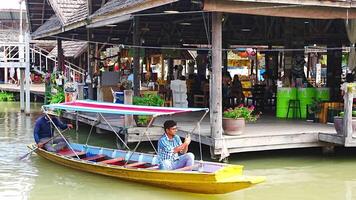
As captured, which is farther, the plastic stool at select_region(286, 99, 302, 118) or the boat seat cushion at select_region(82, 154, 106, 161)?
the plastic stool at select_region(286, 99, 302, 118)

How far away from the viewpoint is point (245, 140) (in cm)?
1030

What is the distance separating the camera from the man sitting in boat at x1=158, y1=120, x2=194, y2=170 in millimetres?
8695

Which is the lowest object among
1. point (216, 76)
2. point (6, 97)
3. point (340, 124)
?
point (6, 97)

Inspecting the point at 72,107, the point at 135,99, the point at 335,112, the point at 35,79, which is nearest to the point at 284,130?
the point at 335,112

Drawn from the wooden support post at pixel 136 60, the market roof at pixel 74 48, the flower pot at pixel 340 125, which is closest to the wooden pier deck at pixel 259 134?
the flower pot at pixel 340 125

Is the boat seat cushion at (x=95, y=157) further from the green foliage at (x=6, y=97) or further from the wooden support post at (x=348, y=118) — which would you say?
the green foliage at (x=6, y=97)

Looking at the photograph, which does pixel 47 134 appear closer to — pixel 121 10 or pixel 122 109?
pixel 122 109

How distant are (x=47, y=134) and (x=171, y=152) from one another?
4341mm

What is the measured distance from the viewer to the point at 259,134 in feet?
34.7

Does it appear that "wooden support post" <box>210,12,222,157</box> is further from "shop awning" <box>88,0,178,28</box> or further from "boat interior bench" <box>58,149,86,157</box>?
"boat interior bench" <box>58,149,86,157</box>

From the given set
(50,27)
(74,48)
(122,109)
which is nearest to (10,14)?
(74,48)

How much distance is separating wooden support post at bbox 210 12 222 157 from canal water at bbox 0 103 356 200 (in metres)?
Answer: 1.06

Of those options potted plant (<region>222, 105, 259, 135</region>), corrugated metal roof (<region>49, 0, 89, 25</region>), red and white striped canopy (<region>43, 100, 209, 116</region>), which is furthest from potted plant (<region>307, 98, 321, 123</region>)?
corrugated metal roof (<region>49, 0, 89, 25</region>)

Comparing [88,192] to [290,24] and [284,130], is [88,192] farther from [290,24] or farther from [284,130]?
[290,24]
